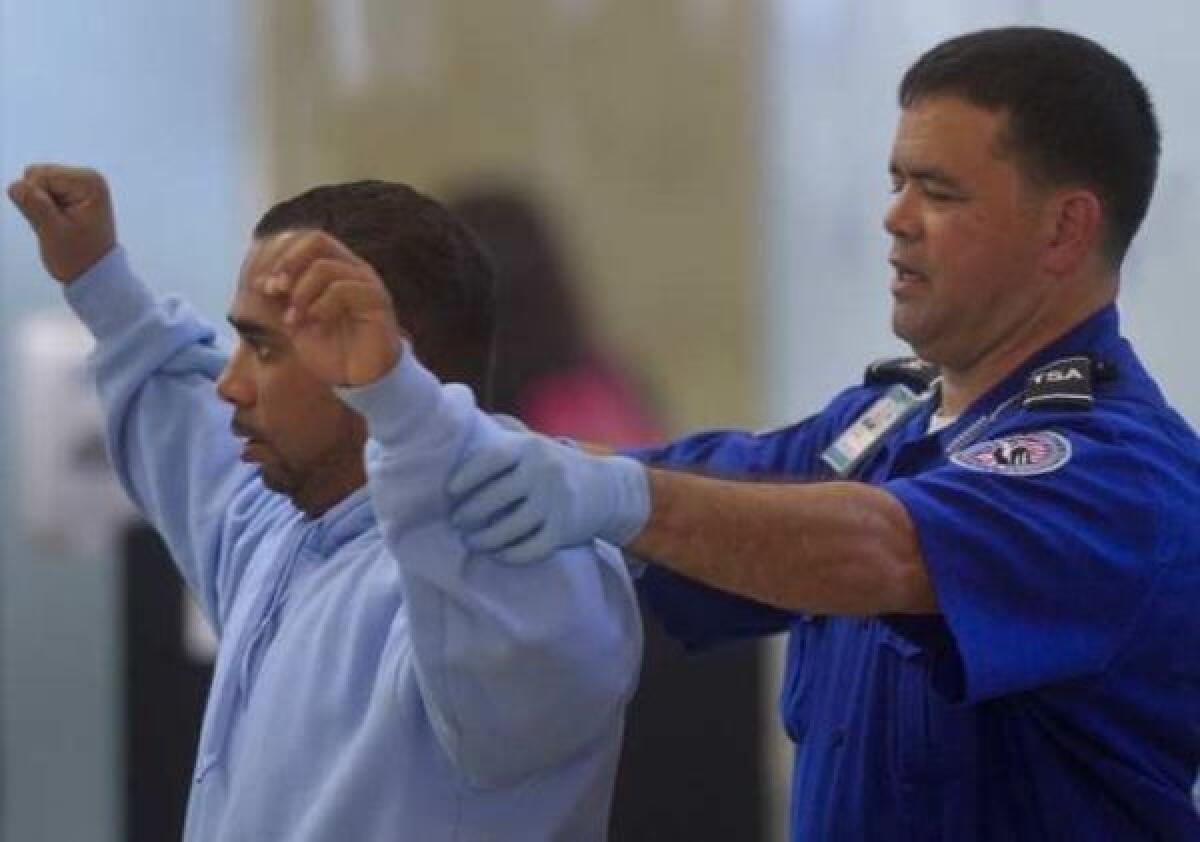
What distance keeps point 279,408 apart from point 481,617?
343mm

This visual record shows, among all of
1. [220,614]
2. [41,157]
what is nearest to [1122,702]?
[220,614]

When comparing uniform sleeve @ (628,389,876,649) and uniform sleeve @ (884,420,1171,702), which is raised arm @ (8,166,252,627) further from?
uniform sleeve @ (884,420,1171,702)

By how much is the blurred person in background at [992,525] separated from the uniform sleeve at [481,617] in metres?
0.06

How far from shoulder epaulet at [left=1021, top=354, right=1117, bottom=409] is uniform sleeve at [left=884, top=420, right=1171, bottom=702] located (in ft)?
0.29

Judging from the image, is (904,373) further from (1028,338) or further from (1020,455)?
(1020,455)

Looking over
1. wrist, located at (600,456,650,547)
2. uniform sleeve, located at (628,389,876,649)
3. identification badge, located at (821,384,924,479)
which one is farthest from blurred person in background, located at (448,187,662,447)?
wrist, located at (600,456,650,547)

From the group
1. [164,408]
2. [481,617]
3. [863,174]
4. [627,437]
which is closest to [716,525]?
[481,617]

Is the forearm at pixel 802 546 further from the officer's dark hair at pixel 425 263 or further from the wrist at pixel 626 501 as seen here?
the officer's dark hair at pixel 425 263

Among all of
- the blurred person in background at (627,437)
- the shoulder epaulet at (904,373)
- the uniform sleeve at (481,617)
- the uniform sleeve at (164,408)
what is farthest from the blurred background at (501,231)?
the uniform sleeve at (481,617)

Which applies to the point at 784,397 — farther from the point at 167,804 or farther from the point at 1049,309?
the point at 1049,309

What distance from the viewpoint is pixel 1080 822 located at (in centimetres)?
254

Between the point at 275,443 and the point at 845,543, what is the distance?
474 millimetres

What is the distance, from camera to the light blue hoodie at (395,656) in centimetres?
222

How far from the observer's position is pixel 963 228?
2592mm
